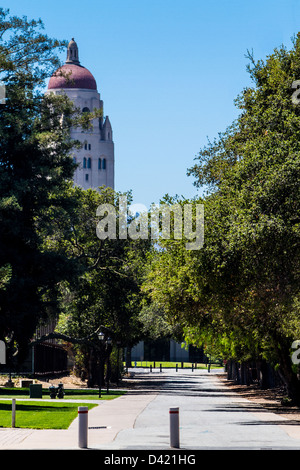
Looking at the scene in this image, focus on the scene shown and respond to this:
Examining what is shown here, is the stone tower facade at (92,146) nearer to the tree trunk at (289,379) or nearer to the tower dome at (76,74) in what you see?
the tower dome at (76,74)

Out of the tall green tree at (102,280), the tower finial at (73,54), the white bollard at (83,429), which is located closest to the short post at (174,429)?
the white bollard at (83,429)

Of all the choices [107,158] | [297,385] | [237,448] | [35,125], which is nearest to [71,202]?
[35,125]

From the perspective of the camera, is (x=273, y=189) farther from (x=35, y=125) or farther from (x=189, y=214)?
(x=35, y=125)

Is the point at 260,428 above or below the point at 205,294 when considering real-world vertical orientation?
below

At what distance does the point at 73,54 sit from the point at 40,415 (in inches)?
7036

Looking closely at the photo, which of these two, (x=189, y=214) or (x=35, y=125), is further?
(x=35, y=125)

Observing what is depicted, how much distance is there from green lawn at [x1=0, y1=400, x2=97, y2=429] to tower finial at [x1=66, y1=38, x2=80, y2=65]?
171 meters

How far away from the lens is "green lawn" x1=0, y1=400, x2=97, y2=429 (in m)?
20.1

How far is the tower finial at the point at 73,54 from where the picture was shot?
635 feet

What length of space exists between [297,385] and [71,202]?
12.5 m

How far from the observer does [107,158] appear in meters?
191

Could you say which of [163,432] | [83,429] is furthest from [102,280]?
[83,429]

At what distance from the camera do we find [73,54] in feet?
638

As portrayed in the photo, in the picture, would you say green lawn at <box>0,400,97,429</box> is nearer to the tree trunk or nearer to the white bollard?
the white bollard
